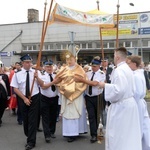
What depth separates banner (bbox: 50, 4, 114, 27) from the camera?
23.9ft

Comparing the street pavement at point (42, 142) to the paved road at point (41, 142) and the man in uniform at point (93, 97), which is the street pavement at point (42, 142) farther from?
the man in uniform at point (93, 97)

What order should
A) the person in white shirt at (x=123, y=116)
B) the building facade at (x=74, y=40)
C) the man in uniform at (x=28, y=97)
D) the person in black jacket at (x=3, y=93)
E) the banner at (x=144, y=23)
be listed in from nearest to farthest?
the person in white shirt at (x=123, y=116) < the man in uniform at (x=28, y=97) < the person in black jacket at (x=3, y=93) < the banner at (x=144, y=23) < the building facade at (x=74, y=40)

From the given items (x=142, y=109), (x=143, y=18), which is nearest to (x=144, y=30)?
(x=143, y=18)

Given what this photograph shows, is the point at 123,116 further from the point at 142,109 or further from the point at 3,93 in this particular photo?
the point at 3,93

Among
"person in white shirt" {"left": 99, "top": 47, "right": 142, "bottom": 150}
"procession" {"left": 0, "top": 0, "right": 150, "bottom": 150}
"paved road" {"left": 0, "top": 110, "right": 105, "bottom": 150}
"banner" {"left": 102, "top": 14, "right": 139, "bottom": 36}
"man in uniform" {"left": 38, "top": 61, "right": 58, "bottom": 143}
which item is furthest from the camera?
"banner" {"left": 102, "top": 14, "right": 139, "bottom": 36}

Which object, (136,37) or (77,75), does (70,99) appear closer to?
(77,75)

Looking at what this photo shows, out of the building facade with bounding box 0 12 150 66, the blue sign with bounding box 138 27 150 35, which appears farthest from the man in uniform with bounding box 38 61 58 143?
the blue sign with bounding box 138 27 150 35

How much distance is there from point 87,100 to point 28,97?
142 cm

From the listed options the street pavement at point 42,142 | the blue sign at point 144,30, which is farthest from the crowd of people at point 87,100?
the blue sign at point 144,30

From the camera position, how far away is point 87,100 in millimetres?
7344

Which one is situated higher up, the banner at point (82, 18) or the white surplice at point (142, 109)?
the banner at point (82, 18)

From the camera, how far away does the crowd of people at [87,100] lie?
5070 millimetres

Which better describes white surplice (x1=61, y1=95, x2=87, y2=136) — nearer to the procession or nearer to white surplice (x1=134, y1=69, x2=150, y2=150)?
the procession

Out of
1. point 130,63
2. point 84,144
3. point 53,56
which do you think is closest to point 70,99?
point 84,144
